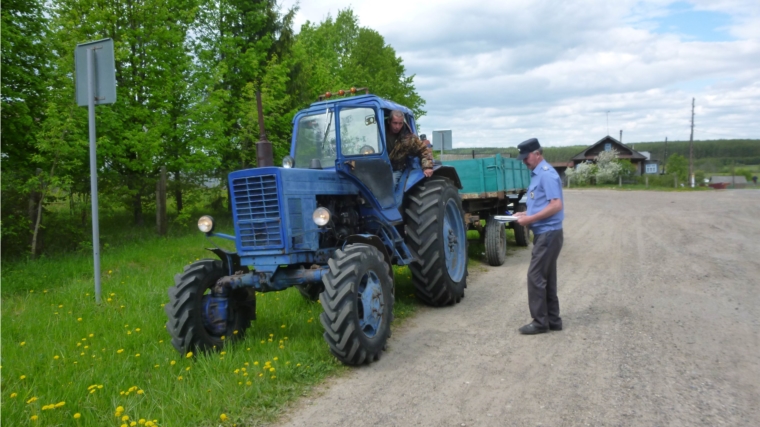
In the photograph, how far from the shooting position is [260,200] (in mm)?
5125

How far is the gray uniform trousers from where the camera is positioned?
561 cm

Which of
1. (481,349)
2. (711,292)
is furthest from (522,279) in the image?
(481,349)

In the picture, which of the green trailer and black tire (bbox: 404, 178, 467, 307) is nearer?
black tire (bbox: 404, 178, 467, 307)

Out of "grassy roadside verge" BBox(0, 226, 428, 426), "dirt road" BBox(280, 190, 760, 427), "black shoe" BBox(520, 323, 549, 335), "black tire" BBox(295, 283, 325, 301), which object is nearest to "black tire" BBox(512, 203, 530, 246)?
"dirt road" BBox(280, 190, 760, 427)

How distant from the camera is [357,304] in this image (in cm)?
471

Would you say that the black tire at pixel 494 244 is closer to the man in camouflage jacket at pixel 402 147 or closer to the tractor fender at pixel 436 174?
the tractor fender at pixel 436 174

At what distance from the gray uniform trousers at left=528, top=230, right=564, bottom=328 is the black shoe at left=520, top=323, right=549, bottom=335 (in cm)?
3

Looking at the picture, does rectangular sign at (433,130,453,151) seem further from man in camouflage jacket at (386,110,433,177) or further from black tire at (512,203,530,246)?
man in camouflage jacket at (386,110,433,177)

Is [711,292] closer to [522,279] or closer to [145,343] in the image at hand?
[522,279]

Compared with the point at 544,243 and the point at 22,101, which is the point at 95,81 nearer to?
the point at 22,101

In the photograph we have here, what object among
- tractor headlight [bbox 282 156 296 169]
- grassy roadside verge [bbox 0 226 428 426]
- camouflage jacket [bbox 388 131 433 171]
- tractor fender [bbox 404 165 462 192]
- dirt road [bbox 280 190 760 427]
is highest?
camouflage jacket [bbox 388 131 433 171]

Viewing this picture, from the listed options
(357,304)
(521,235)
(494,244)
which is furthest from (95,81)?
(521,235)

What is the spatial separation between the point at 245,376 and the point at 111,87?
4.35 meters

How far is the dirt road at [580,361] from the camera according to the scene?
3.77 m
